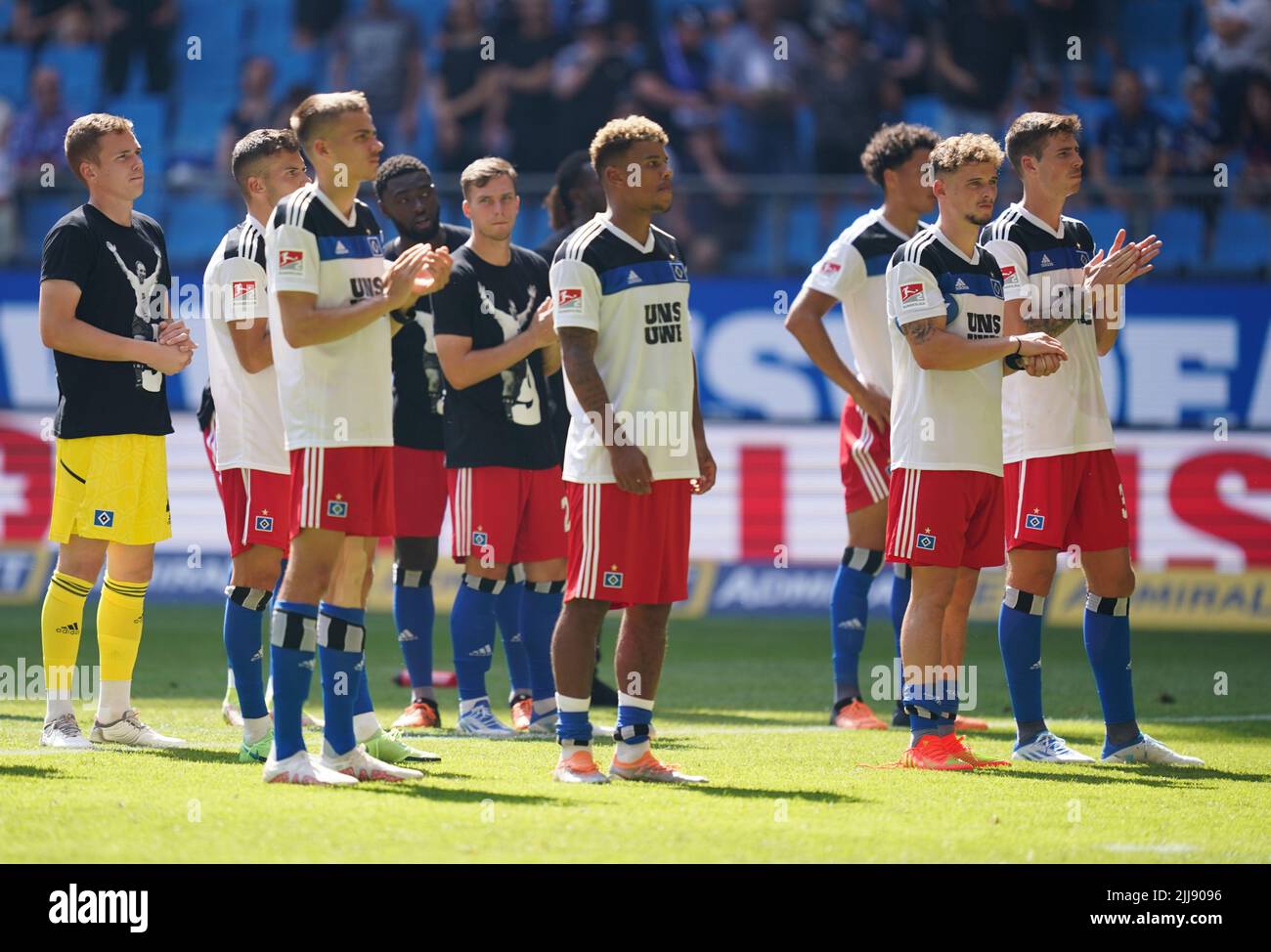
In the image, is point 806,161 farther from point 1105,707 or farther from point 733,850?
point 733,850

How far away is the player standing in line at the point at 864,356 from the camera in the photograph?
8766mm

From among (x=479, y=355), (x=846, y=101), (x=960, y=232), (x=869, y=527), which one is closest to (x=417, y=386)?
(x=479, y=355)

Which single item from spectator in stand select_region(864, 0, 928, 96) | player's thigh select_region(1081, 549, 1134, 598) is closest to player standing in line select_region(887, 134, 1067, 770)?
player's thigh select_region(1081, 549, 1134, 598)

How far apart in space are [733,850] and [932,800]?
1248mm

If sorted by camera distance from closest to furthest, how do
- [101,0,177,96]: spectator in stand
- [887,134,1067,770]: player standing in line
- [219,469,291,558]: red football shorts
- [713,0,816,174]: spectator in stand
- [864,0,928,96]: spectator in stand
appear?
[887,134,1067,770]: player standing in line < [219,469,291,558]: red football shorts < [713,0,816,174]: spectator in stand < [864,0,928,96]: spectator in stand < [101,0,177,96]: spectator in stand

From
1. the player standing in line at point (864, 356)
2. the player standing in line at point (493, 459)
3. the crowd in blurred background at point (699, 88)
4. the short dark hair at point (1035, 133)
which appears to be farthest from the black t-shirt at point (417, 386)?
the crowd in blurred background at point (699, 88)

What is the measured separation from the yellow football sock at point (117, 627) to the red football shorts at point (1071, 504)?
12.3 feet

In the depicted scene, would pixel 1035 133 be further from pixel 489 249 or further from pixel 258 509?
pixel 258 509

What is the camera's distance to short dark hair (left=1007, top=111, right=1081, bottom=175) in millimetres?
7426

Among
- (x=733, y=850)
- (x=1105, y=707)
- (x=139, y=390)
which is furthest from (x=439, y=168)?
→ (x=733, y=850)

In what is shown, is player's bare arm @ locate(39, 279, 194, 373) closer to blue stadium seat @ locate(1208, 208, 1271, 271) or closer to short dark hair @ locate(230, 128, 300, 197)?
short dark hair @ locate(230, 128, 300, 197)

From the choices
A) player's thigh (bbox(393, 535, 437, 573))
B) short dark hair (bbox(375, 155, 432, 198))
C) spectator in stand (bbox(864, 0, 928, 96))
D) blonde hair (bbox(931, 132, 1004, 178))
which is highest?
spectator in stand (bbox(864, 0, 928, 96))

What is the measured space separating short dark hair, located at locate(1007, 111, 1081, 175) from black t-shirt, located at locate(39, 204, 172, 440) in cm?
372

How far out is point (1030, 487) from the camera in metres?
7.37
